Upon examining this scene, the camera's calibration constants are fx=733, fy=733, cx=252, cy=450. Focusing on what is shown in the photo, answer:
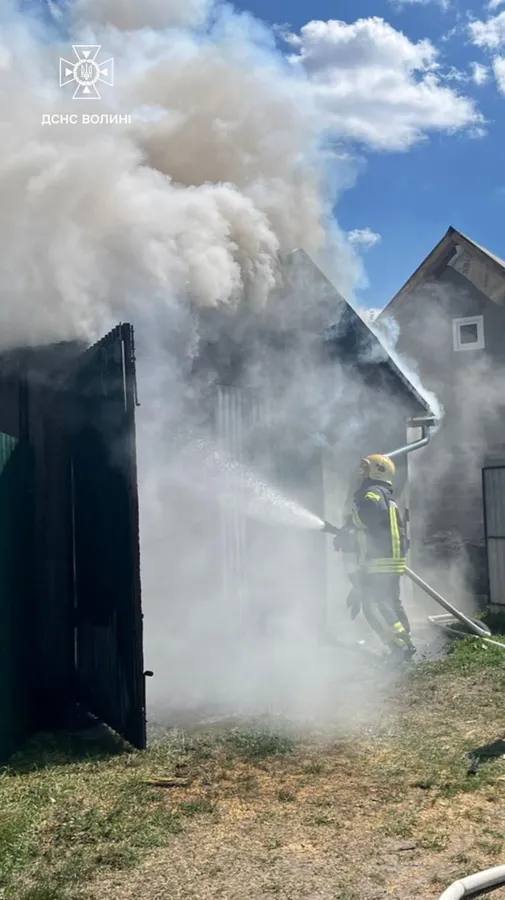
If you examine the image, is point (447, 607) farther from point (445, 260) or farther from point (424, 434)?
point (445, 260)

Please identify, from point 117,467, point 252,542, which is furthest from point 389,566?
point 117,467

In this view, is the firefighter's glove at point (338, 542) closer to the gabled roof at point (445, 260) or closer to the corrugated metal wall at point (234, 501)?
the corrugated metal wall at point (234, 501)

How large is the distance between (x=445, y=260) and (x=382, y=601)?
11199 mm

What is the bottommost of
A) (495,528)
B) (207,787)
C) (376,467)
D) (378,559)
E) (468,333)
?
(207,787)

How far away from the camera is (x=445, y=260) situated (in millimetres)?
16609

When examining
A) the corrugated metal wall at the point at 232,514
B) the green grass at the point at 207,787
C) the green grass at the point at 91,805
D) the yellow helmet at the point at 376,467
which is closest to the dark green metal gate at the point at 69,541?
the green grass at the point at 91,805

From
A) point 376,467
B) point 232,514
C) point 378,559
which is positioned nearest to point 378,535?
point 378,559

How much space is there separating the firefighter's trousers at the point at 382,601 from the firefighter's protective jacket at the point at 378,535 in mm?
97

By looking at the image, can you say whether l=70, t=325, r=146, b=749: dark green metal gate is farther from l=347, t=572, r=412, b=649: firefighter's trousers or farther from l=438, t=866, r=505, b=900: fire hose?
l=347, t=572, r=412, b=649: firefighter's trousers

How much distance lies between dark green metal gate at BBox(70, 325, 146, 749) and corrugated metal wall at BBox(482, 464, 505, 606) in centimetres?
696

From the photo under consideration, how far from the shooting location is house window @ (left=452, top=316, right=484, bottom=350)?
16.1 m

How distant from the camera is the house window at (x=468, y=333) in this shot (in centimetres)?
1609

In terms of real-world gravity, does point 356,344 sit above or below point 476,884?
above

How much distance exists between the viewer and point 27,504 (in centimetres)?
539
